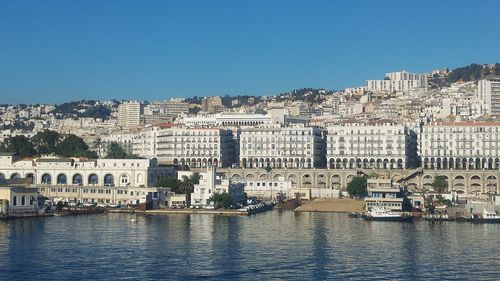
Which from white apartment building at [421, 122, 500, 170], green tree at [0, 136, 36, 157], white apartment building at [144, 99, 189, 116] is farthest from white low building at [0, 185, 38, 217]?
white apartment building at [144, 99, 189, 116]

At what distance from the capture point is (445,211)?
5772 cm

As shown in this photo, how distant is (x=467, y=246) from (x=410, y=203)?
74.3ft

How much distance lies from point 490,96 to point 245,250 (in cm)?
8726

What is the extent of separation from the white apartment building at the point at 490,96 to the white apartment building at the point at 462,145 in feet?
135

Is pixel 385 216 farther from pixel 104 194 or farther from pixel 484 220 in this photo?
pixel 104 194

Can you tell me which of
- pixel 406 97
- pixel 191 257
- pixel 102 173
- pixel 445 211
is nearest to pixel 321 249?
pixel 191 257

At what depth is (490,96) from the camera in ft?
386

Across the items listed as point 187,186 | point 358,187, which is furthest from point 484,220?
point 187,186

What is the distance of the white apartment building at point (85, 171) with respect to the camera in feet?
229

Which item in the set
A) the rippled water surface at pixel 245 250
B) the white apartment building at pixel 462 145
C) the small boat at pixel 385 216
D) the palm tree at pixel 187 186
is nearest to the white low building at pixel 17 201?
the rippled water surface at pixel 245 250

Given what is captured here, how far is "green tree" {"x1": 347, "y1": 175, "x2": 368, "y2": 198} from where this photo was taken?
6762 centimetres

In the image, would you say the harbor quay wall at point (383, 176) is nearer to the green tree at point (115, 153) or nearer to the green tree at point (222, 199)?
the green tree at point (115, 153)

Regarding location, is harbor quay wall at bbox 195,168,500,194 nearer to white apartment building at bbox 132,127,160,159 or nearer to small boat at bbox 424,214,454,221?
white apartment building at bbox 132,127,160,159

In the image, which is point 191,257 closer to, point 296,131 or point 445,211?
point 445,211
